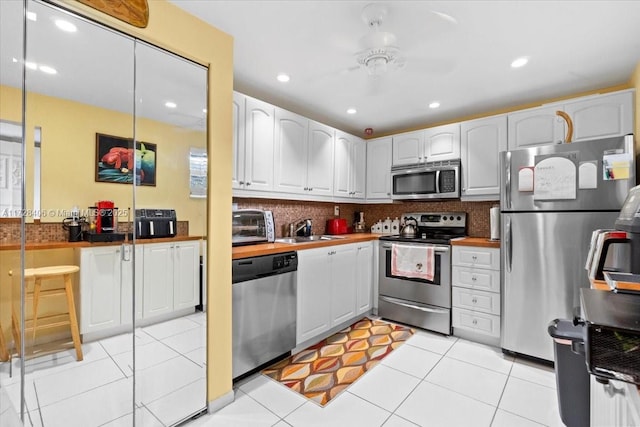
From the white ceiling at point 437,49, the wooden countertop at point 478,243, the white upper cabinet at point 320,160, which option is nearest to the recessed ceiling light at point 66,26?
the white ceiling at point 437,49

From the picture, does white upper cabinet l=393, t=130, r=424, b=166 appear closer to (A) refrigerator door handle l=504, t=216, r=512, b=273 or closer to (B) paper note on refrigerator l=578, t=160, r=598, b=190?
(A) refrigerator door handle l=504, t=216, r=512, b=273

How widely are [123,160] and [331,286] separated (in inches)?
78.8

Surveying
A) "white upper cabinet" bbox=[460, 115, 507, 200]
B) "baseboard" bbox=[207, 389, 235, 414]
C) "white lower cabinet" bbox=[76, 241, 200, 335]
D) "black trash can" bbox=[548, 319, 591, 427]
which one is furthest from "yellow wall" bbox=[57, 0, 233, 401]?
"white upper cabinet" bbox=[460, 115, 507, 200]

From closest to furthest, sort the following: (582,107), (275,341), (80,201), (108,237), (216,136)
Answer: (80,201)
(108,237)
(216,136)
(275,341)
(582,107)

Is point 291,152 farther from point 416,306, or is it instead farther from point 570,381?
point 570,381

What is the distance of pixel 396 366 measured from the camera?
229 cm

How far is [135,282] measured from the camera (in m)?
1.46

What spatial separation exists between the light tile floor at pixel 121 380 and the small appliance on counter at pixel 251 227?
864 millimetres

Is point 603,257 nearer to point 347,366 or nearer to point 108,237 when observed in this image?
point 347,366

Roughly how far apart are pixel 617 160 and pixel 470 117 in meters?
1.60

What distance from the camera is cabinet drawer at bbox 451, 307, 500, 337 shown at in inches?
103

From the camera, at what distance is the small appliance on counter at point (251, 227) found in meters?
2.48

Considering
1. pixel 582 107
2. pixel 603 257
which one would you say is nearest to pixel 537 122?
pixel 582 107

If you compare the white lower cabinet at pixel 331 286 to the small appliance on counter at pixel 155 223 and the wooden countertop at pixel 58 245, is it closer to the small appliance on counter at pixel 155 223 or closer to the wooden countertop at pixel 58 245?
the small appliance on counter at pixel 155 223
